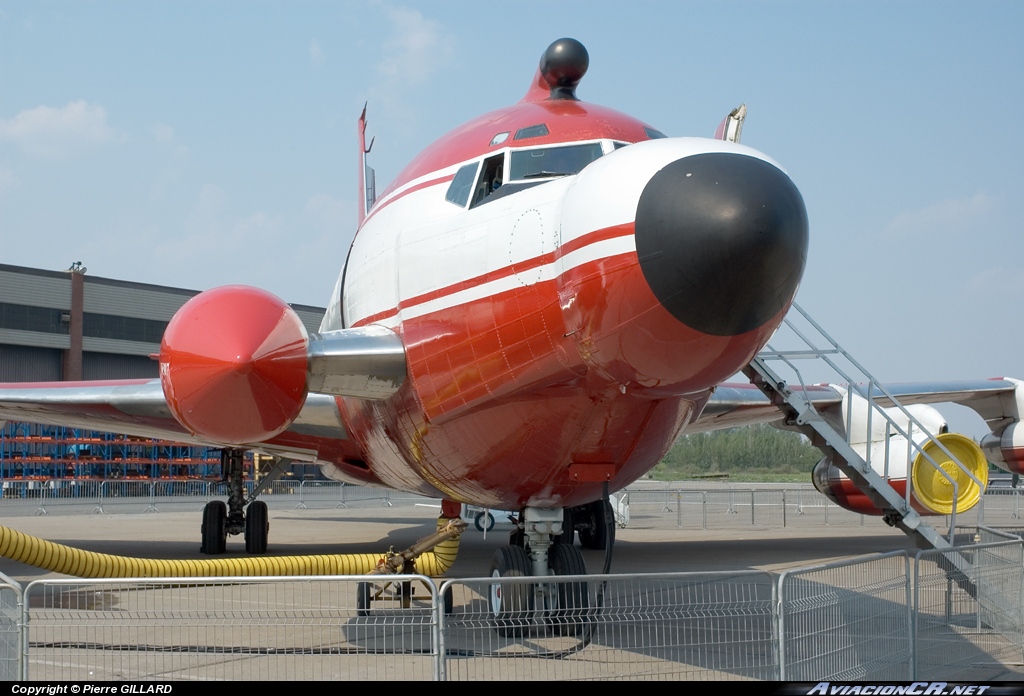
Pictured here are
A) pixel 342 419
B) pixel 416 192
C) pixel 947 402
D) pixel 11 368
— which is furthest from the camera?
pixel 11 368

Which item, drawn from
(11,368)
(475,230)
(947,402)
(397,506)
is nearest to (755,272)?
(475,230)

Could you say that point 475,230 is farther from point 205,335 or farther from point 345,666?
point 345,666

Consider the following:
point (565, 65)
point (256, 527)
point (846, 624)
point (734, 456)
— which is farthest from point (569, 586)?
point (734, 456)

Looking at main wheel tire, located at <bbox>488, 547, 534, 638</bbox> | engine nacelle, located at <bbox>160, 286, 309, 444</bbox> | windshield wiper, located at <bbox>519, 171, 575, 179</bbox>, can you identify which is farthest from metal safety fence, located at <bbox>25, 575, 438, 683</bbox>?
windshield wiper, located at <bbox>519, 171, 575, 179</bbox>

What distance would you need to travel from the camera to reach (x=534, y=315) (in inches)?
245

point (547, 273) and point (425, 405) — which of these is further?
point (425, 405)

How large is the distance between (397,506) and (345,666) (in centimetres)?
3161

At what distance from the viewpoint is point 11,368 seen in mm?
44094

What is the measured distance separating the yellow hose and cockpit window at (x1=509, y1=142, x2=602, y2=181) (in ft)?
17.5

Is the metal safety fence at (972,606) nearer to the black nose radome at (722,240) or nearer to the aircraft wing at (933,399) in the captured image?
the black nose radome at (722,240)

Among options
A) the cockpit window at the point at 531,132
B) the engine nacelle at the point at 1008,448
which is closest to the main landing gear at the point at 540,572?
the cockpit window at the point at 531,132

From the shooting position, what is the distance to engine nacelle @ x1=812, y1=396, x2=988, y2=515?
36.6 ft

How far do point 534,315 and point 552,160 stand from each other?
1678 mm

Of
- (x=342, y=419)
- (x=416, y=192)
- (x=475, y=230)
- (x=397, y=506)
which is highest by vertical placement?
(x=416, y=192)
